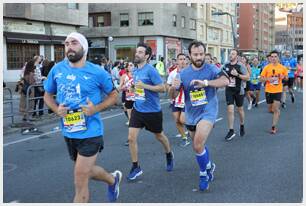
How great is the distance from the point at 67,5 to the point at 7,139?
2753 cm

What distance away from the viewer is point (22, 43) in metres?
32.0

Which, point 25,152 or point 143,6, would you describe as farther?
point 143,6

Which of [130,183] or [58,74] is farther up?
[58,74]

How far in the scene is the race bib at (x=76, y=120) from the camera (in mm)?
4711

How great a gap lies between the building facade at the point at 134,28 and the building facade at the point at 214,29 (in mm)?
6403

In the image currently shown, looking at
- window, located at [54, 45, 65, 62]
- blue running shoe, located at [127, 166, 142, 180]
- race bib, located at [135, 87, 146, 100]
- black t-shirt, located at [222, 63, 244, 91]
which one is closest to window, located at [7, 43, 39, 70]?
window, located at [54, 45, 65, 62]

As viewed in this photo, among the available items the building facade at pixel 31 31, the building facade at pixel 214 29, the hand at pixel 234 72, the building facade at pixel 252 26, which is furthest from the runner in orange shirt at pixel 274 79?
the building facade at pixel 252 26

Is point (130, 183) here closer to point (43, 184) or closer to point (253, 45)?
point (43, 184)

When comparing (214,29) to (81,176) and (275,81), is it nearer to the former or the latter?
(275,81)

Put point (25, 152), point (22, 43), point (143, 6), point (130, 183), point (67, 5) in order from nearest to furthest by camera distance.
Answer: point (130, 183), point (25, 152), point (22, 43), point (67, 5), point (143, 6)

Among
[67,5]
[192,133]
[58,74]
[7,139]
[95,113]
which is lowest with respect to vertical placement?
[7,139]

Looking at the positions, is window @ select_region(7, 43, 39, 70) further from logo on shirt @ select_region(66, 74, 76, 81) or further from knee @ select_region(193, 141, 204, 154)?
logo on shirt @ select_region(66, 74, 76, 81)

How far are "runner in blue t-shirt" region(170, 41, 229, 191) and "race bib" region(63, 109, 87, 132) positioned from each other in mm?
1790

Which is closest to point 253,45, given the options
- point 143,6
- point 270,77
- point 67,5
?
point 143,6
